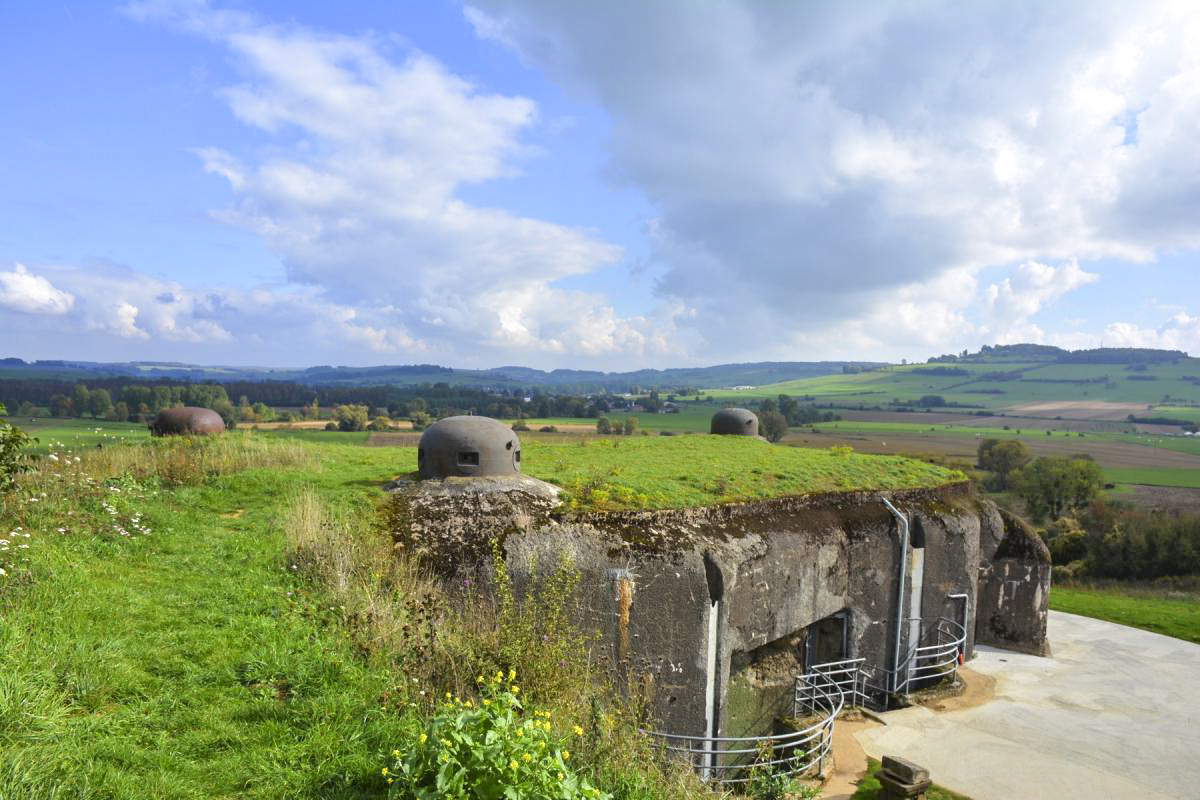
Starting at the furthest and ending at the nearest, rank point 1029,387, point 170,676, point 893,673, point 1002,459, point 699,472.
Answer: point 1029,387 < point 1002,459 < point 893,673 < point 699,472 < point 170,676

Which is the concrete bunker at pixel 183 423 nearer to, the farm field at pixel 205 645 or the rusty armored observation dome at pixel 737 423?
the farm field at pixel 205 645

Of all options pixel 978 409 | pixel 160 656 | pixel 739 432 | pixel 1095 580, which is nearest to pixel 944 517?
pixel 739 432

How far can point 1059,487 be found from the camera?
4938 centimetres

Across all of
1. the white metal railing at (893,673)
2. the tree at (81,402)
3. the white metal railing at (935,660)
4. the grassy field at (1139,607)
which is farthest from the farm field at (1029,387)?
the tree at (81,402)

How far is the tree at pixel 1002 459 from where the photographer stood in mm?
60625

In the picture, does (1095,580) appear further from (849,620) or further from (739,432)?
(849,620)

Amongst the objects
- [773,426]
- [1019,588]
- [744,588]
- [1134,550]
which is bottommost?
[1134,550]

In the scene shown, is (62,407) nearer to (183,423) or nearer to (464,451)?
(183,423)

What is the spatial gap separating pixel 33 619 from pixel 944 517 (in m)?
18.4

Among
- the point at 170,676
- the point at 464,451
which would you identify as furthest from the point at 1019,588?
the point at 170,676

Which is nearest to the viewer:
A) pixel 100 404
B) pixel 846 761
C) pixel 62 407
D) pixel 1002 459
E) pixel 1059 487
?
pixel 846 761

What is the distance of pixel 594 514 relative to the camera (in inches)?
468

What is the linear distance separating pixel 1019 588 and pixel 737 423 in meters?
11.3

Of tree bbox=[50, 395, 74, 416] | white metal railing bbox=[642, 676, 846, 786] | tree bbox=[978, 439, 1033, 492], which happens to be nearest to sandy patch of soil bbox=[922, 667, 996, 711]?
white metal railing bbox=[642, 676, 846, 786]
